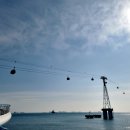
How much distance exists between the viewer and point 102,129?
366ft

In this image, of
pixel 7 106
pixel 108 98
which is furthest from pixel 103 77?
pixel 7 106

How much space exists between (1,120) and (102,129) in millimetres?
82024

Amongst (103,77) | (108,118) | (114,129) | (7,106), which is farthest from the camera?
(108,118)

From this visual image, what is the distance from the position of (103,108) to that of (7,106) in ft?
411

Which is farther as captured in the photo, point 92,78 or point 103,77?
point 103,77

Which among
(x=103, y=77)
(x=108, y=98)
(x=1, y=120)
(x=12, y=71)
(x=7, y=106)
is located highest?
(x=103, y=77)

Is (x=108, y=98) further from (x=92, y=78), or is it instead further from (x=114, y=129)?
(x=92, y=78)

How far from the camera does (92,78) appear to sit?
173 ft

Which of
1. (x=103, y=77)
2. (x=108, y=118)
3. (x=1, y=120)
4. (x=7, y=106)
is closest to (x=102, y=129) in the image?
(x=103, y=77)

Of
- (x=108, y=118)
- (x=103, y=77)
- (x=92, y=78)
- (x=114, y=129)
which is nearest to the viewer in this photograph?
(x=92, y=78)

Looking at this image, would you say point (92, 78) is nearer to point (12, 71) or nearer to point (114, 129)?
point (12, 71)

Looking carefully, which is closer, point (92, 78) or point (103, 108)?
point (92, 78)

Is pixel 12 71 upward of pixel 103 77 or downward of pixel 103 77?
downward

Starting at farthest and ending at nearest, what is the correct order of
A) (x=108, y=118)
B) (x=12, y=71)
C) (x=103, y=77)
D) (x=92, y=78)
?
(x=108, y=118)
(x=103, y=77)
(x=92, y=78)
(x=12, y=71)
